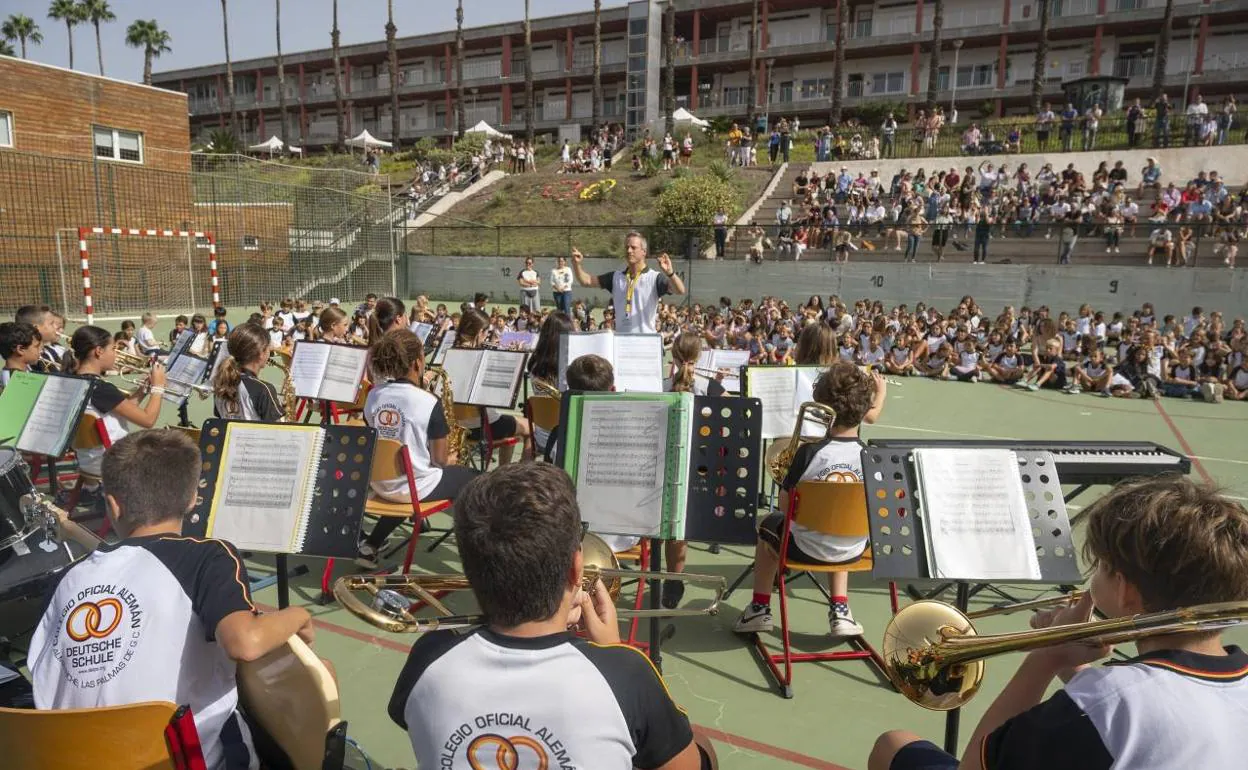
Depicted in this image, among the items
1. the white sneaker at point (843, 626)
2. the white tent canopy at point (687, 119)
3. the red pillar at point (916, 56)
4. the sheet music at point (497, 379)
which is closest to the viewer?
the white sneaker at point (843, 626)

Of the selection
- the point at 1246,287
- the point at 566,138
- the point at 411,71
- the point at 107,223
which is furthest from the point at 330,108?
the point at 1246,287

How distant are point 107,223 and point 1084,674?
75.2 feet

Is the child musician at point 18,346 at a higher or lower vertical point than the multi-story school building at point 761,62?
lower

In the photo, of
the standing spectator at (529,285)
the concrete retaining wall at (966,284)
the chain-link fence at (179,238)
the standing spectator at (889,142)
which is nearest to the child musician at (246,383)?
the standing spectator at (529,285)

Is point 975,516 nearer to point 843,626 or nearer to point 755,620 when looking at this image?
point 843,626

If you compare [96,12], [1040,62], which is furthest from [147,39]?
[1040,62]

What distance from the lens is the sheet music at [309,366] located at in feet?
23.0

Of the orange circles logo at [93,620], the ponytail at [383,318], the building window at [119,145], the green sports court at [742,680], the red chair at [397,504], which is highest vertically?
the building window at [119,145]

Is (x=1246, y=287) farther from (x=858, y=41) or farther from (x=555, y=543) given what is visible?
(x=858, y=41)

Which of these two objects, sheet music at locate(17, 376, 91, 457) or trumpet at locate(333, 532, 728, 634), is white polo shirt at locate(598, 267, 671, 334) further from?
trumpet at locate(333, 532, 728, 634)

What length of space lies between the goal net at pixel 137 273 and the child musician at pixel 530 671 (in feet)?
59.7

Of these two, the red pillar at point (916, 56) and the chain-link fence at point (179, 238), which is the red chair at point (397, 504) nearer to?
the chain-link fence at point (179, 238)

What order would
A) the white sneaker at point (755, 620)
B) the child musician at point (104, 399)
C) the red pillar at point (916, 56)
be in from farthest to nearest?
the red pillar at point (916, 56)
the child musician at point (104, 399)
the white sneaker at point (755, 620)

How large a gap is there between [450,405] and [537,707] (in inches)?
179
